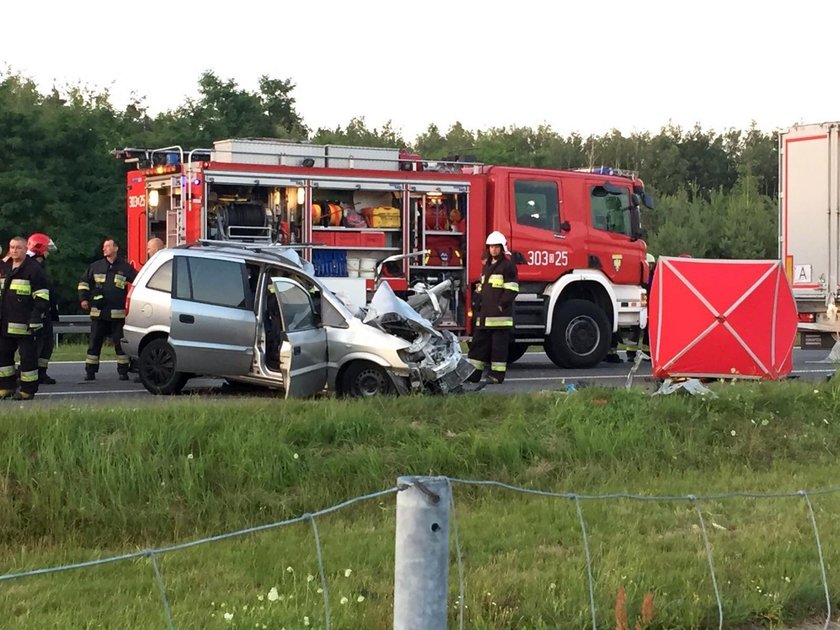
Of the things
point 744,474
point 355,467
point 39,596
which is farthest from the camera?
point 744,474

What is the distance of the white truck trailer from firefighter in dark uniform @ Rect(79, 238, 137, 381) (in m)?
9.33

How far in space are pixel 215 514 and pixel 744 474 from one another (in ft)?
13.8

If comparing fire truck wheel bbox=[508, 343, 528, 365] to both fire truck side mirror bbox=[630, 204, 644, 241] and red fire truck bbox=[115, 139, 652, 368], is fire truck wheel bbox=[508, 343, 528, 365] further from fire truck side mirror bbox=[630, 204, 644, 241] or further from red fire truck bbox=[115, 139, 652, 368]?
fire truck side mirror bbox=[630, 204, 644, 241]

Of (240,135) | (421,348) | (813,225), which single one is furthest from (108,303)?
(240,135)

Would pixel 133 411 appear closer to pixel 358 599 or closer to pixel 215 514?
pixel 215 514

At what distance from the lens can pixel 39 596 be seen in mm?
5895

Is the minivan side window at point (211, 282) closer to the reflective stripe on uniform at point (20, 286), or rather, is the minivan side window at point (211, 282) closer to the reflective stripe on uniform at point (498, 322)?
the reflective stripe on uniform at point (20, 286)

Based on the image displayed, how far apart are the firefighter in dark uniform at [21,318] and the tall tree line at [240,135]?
7.73 meters

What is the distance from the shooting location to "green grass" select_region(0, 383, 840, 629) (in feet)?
18.8

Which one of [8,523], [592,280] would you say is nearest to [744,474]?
[8,523]

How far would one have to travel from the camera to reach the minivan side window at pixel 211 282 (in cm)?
1190

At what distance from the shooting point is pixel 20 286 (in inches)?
473

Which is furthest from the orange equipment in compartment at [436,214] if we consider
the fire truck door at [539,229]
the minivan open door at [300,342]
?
the minivan open door at [300,342]

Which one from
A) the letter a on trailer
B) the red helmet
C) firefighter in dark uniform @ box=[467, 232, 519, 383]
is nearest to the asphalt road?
firefighter in dark uniform @ box=[467, 232, 519, 383]
